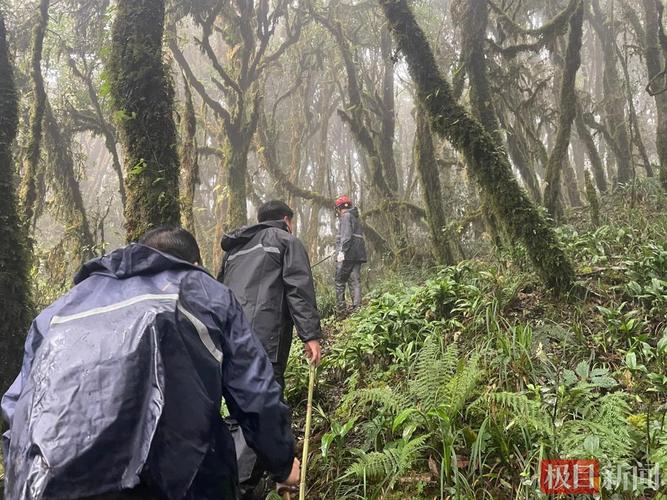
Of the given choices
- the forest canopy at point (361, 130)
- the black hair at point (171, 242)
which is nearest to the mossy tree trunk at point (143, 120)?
the forest canopy at point (361, 130)

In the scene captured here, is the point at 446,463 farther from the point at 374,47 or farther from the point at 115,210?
the point at 115,210

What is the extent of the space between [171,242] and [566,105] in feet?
24.6

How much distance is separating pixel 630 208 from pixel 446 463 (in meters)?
6.36

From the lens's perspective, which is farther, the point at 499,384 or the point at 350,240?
the point at 350,240

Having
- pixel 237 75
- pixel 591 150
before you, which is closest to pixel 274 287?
pixel 591 150

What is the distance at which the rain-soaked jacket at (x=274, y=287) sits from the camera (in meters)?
3.42

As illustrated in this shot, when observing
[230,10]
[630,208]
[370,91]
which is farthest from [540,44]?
[230,10]

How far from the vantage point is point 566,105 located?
762 cm

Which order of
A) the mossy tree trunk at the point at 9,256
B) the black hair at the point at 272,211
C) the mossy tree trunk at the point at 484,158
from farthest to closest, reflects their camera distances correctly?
1. the mossy tree trunk at the point at 484,158
2. the mossy tree trunk at the point at 9,256
3. the black hair at the point at 272,211

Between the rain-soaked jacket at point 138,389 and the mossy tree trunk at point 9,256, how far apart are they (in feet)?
9.86

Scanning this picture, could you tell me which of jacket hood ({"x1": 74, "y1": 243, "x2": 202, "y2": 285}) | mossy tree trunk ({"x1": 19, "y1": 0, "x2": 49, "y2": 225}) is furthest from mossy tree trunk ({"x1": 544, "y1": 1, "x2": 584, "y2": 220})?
mossy tree trunk ({"x1": 19, "y1": 0, "x2": 49, "y2": 225})

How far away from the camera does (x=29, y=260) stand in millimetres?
4773

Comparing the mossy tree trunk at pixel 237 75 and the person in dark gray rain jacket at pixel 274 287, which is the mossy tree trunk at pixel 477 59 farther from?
the mossy tree trunk at pixel 237 75

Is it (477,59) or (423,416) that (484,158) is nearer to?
(423,416)
